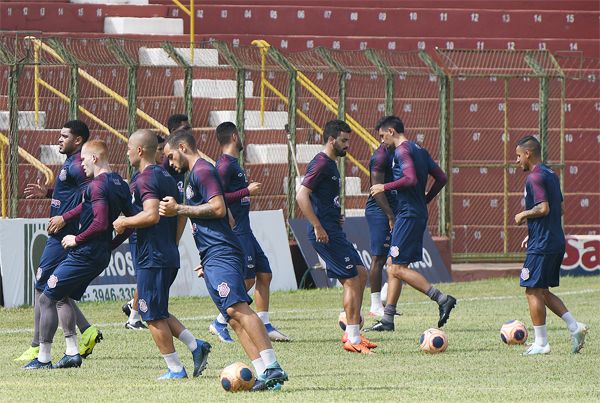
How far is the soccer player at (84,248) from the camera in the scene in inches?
456

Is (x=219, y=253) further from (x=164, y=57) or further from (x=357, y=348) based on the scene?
(x=164, y=57)

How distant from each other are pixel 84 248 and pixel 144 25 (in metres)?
18.5

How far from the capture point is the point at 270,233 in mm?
21469

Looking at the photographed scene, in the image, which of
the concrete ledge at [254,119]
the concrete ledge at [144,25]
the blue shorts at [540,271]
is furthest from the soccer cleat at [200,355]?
the concrete ledge at [144,25]

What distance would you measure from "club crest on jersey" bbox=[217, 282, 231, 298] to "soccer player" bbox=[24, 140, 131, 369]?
1.69 meters

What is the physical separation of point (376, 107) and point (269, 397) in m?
15.2

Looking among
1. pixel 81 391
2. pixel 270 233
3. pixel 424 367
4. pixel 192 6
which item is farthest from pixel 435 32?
pixel 81 391

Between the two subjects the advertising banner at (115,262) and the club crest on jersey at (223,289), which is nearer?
the club crest on jersey at (223,289)

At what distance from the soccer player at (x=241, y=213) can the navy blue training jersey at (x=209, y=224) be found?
117 inches

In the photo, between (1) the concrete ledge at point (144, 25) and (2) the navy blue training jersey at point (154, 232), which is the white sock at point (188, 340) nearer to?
(2) the navy blue training jersey at point (154, 232)

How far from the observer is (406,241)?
596 inches

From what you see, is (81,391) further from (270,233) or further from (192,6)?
(192,6)

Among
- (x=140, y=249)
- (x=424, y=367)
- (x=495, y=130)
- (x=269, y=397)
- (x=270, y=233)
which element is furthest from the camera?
(x=495, y=130)

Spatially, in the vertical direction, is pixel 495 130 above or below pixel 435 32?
below
